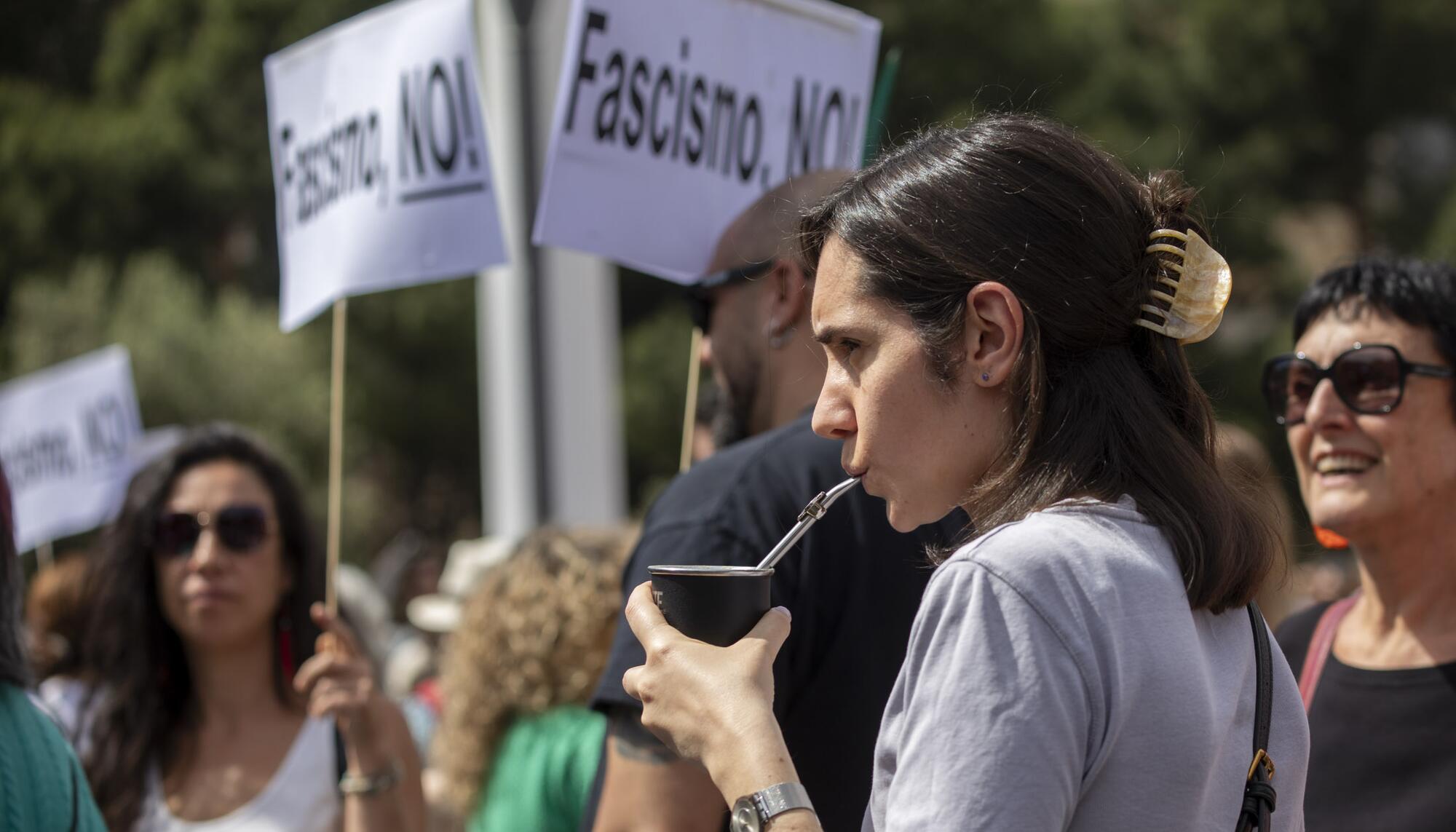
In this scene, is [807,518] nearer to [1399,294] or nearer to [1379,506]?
[1379,506]

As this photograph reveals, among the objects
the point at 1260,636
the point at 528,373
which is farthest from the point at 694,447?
the point at 1260,636

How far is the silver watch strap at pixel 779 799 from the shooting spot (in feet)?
4.54

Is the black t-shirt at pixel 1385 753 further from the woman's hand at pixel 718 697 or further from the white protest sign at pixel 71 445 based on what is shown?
the white protest sign at pixel 71 445

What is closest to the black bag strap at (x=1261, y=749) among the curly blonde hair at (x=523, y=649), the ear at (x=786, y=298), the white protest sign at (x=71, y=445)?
the ear at (x=786, y=298)

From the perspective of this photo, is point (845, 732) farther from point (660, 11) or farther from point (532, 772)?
point (660, 11)

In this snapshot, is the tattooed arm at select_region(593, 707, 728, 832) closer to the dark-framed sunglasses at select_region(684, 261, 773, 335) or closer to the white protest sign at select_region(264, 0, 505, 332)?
the dark-framed sunglasses at select_region(684, 261, 773, 335)

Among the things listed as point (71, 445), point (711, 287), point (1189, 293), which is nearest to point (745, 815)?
point (1189, 293)

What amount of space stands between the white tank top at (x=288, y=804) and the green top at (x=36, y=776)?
0.92 meters

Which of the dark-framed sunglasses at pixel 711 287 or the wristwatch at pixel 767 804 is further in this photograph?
the dark-framed sunglasses at pixel 711 287

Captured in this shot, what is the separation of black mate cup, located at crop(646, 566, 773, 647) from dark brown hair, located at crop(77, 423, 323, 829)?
2223 millimetres

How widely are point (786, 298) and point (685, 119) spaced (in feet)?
2.91

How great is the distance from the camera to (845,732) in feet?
7.08

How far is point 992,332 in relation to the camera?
57.6 inches

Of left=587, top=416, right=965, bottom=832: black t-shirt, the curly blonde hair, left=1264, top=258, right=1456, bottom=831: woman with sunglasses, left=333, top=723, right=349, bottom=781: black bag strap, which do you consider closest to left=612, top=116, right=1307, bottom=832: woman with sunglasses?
left=587, top=416, right=965, bottom=832: black t-shirt
